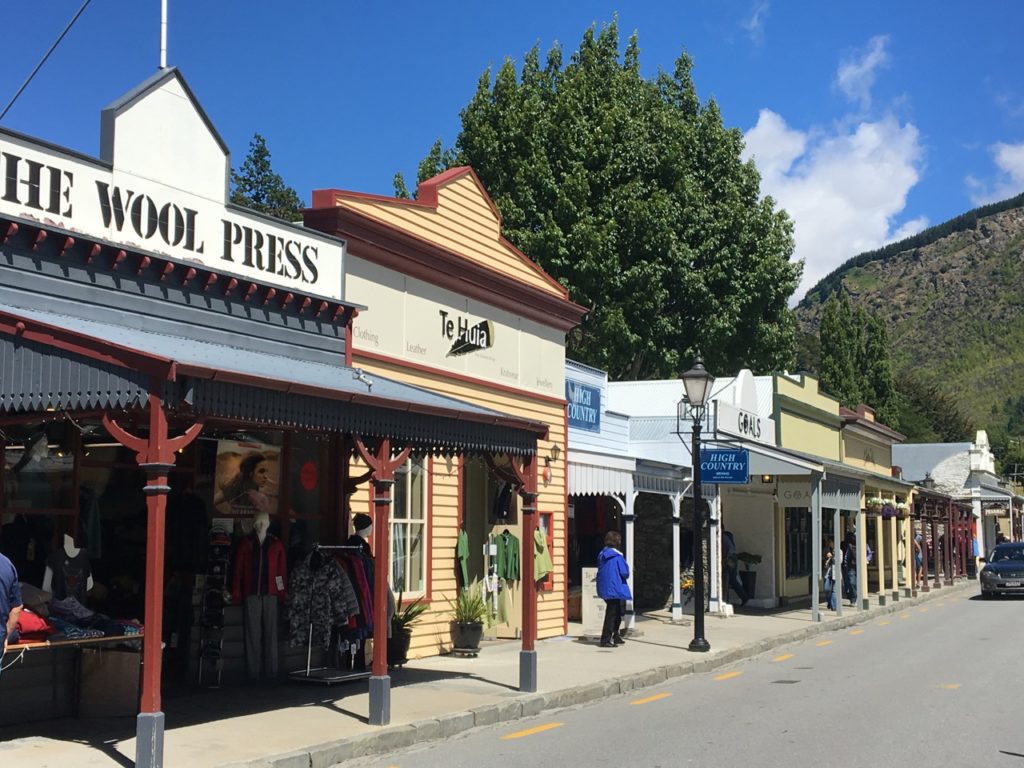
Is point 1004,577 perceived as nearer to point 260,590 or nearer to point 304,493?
point 304,493

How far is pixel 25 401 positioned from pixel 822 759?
701 cm

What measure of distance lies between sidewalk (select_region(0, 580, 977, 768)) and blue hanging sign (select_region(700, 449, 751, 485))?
4.03m

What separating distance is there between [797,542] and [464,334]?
58.4 ft

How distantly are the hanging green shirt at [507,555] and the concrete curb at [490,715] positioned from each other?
3318mm

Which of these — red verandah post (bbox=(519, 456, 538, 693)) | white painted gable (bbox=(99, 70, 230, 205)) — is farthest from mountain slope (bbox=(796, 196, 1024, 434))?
white painted gable (bbox=(99, 70, 230, 205))

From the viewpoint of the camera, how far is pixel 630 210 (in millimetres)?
32469

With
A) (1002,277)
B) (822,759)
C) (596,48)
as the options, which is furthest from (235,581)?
(1002,277)

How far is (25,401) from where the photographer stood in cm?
898

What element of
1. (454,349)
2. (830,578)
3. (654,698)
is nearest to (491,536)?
(454,349)

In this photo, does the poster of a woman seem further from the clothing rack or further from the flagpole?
the flagpole

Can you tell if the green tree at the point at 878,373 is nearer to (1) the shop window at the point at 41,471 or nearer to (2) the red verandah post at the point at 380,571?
(2) the red verandah post at the point at 380,571

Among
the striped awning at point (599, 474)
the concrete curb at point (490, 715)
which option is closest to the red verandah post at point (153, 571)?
the concrete curb at point (490, 715)

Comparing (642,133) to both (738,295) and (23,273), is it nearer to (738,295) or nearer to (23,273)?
(738,295)

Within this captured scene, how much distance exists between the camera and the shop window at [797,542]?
3072 centimetres
